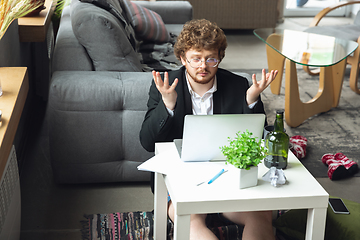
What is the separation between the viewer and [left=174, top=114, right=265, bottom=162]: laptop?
1.32 meters

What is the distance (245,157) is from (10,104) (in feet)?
Result: 2.78

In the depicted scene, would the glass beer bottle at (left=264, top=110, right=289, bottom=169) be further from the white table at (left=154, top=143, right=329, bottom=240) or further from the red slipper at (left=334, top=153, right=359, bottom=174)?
the red slipper at (left=334, top=153, right=359, bottom=174)

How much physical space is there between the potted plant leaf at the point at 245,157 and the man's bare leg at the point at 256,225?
1.10 ft

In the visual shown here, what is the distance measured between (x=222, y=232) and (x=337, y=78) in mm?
2016

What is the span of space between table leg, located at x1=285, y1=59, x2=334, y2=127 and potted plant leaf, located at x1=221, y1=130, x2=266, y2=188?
6.01 ft

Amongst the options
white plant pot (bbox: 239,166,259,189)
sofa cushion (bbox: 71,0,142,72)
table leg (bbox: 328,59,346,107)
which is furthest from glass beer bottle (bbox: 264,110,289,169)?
table leg (bbox: 328,59,346,107)

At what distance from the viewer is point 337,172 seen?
2.40m

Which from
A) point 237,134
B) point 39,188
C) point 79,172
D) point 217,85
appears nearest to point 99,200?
point 79,172

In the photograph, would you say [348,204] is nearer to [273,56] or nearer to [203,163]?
[203,163]

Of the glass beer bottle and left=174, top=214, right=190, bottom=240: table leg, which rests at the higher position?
the glass beer bottle

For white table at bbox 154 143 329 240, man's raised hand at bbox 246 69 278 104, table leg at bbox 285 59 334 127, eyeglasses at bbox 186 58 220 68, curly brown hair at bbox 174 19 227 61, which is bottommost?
table leg at bbox 285 59 334 127

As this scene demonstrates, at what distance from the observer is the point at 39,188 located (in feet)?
7.37

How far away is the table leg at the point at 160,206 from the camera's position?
62.0 inches

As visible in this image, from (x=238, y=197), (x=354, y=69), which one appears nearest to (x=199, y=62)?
(x=238, y=197)
